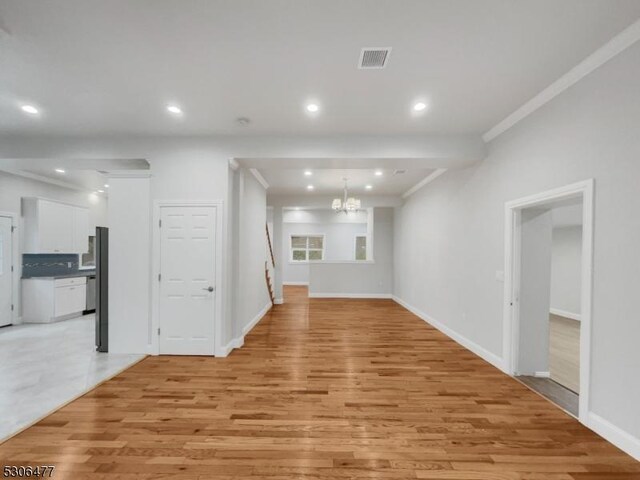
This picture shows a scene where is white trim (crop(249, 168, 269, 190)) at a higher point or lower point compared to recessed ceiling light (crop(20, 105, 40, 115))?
lower

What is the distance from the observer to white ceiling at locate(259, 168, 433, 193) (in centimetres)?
565

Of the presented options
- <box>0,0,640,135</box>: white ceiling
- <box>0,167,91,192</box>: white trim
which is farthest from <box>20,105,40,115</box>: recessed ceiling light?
<box>0,167,91,192</box>: white trim

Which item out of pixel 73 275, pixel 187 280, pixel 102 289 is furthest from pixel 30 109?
pixel 73 275

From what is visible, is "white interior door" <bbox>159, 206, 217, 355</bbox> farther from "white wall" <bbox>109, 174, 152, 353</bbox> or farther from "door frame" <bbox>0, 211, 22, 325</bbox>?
"door frame" <bbox>0, 211, 22, 325</bbox>

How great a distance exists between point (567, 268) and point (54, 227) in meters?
11.6

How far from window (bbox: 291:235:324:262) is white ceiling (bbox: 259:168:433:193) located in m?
5.46

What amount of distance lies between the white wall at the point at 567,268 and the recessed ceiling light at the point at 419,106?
6.01m

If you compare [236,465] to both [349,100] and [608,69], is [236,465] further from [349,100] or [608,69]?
[608,69]

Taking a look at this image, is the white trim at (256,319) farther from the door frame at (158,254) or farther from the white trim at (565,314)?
the white trim at (565,314)

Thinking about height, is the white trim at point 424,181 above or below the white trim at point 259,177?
above

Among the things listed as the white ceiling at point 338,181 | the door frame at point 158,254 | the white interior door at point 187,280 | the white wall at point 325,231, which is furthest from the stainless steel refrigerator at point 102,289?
the white wall at point 325,231

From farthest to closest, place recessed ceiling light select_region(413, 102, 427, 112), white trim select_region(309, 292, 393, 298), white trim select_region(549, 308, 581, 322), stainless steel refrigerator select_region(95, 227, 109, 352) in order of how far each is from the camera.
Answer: white trim select_region(309, 292, 393, 298) → white trim select_region(549, 308, 581, 322) → stainless steel refrigerator select_region(95, 227, 109, 352) → recessed ceiling light select_region(413, 102, 427, 112)

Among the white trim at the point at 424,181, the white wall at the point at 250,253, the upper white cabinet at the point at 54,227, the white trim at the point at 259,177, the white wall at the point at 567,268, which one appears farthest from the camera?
the white wall at the point at 567,268

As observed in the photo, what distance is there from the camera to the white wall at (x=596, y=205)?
2133mm
